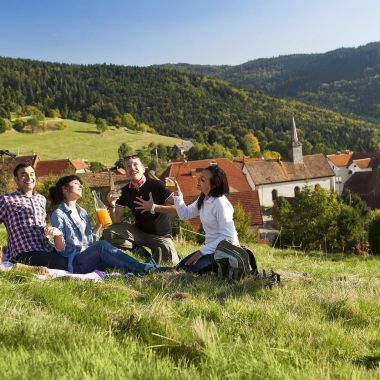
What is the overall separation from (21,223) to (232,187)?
187 ft

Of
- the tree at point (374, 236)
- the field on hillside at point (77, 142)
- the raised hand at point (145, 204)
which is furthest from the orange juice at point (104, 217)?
the field on hillside at point (77, 142)

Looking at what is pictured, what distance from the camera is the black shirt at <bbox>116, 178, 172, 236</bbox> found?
7895 mm

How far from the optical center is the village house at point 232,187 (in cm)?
4531

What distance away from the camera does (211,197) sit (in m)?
6.73

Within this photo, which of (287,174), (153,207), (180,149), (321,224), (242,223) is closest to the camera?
(153,207)

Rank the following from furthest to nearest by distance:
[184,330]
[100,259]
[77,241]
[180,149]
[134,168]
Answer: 1. [180,149]
2. [134,168]
3. [77,241]
4. [100,259]
5. [184,330]

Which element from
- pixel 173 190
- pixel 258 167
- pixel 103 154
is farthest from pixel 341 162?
pixel 173 190

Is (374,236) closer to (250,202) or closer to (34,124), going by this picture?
(250,202)

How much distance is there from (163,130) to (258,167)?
97.2 m

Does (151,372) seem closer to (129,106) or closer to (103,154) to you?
(103,154)

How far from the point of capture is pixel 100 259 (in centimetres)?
661

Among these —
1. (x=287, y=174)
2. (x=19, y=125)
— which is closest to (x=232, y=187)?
(x=287, y=174)

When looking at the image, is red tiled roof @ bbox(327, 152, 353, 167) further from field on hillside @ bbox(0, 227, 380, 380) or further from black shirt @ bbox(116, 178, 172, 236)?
field on hillside @ bbox(0, 227, 380, 380)

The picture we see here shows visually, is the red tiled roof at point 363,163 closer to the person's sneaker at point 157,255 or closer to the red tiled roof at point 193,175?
the red tiled roof at point 193,175
